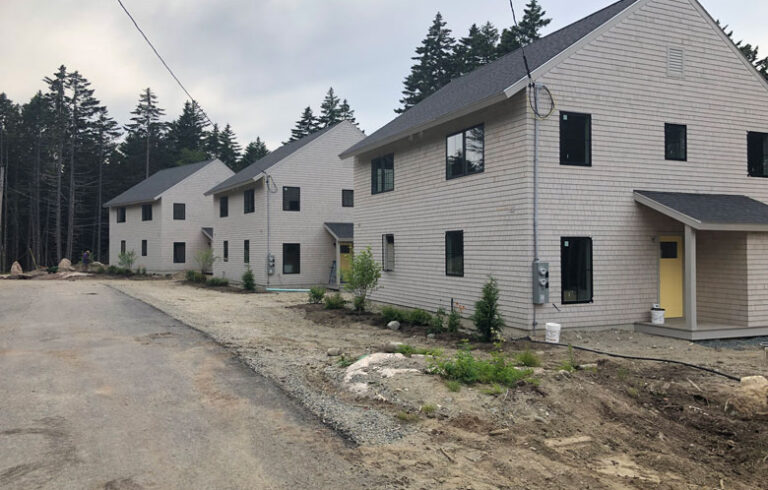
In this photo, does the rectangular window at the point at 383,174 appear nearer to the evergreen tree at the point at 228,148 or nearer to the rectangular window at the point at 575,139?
the rectangular window at the point at 575,139

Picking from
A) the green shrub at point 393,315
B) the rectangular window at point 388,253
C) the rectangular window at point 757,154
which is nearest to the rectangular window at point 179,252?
the rectangular window at point 388,253

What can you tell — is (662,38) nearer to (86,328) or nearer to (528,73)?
(528,73)

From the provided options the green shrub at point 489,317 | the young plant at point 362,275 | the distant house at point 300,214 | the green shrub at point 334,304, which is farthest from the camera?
the distant house at point 300,214

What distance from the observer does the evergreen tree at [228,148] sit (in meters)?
67.7

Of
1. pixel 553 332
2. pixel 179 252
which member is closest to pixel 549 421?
pixel 553 332

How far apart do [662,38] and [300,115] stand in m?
55.9

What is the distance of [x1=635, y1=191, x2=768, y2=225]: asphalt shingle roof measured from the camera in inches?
433

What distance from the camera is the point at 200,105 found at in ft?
51.3

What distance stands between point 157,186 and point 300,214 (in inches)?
714

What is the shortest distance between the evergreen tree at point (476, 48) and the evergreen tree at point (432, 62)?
222 centimetres

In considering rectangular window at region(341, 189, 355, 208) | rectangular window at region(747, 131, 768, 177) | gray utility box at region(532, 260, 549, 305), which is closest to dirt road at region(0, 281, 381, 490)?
gray utility box at region(532, 260, 549, 305)

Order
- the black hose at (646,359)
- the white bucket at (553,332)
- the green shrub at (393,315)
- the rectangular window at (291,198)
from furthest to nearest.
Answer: the rectangular window at (291,198), the green shrub at (393,315), the white bucket at (553,332), the black hose at (646,359)

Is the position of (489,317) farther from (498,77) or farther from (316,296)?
(316,296)

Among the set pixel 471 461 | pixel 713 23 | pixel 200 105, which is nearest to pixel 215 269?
pixel 200 105
